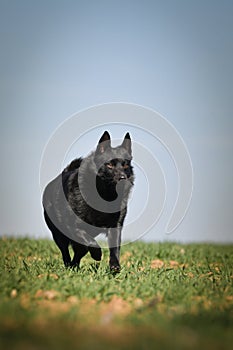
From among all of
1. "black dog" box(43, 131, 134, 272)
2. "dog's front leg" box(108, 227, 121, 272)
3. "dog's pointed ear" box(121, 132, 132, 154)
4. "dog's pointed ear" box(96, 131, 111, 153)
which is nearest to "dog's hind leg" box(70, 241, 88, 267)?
"black dog" box(43, 131, 134, 272)

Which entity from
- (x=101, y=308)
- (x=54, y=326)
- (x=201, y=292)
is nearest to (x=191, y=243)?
(x=201, y=292)

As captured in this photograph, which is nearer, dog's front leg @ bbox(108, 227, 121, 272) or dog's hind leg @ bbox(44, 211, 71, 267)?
dog's front leg @ bbox(108, 227, 121, 272)

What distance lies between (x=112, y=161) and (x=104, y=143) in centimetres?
34

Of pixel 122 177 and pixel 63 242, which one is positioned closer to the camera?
pixel 122 177

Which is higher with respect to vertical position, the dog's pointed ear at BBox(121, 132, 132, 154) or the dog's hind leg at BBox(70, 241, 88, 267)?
the dog's pointed ear at BBox(121, 132, 132, 154)

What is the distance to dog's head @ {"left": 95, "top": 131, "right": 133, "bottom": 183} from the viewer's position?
31.0ft

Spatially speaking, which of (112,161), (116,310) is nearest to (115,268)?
(112,161)

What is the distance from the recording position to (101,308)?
5469mm

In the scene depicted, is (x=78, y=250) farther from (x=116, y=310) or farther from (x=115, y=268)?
(x=116, y=310)

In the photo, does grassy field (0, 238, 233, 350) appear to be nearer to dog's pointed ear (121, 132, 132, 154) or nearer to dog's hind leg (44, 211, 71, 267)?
dog's hind leg (44, 211, 71, 267)

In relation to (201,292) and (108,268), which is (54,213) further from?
(201,292)

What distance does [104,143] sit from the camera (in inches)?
374

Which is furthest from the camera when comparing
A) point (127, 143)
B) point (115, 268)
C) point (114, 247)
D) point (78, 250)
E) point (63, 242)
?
point (63, 242)

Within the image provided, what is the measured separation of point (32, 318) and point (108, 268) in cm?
469
